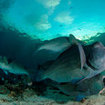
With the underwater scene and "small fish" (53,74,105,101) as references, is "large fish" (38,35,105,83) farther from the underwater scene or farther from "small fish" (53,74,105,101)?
"small fish" (53,74,105,101)

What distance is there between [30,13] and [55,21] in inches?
173

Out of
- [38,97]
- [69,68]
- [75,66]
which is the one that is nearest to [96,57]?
[75,66]

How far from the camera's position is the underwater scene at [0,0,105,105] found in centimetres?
175

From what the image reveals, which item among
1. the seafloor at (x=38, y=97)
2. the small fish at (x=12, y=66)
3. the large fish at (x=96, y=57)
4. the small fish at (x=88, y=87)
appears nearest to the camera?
the large fish at (x=96, y=57)

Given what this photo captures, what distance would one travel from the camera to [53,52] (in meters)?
1.85

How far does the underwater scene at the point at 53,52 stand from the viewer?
1.75 m

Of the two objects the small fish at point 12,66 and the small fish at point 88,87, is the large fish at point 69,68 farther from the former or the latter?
the small fish at point 12,66

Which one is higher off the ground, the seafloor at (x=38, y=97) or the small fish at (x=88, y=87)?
the small fish at (x=88, y=87)

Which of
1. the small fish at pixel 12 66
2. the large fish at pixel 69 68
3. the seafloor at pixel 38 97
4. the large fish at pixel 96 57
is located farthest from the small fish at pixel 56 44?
the small fish at pixel 12 66

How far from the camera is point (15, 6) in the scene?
15.9 m

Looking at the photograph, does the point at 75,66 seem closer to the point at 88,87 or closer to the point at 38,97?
the point at 88,87

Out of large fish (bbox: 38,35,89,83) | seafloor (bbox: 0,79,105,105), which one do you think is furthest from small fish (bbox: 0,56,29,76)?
large fish (bbox: 38,35,89,83)

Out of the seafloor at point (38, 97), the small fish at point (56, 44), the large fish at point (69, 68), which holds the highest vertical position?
the small fish at point (56, 44)

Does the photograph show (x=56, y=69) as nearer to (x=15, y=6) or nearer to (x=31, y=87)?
(x=31, y=87)
